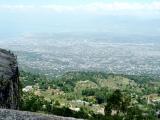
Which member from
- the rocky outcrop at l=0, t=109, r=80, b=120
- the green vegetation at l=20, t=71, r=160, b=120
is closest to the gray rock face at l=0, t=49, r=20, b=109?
the rocky outcrop at l=0, t=109, r=80, b=120

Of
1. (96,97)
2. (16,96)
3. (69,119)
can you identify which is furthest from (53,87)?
(69,119)

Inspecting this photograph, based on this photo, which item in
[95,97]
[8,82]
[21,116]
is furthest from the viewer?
[95,97]

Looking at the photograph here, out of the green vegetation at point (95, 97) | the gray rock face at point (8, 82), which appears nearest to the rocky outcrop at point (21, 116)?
the gray rock face at point (8, 82)

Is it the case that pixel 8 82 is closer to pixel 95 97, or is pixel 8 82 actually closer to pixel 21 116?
pixel 21 116

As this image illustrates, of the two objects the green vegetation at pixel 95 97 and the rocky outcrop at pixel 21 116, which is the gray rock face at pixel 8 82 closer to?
the rocky outcrop at pixel 21 116

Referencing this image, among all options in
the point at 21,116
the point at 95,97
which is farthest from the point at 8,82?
the point at 95,97
